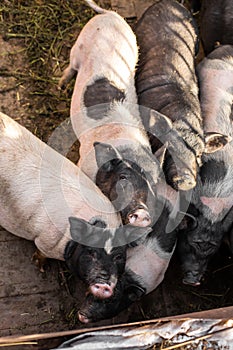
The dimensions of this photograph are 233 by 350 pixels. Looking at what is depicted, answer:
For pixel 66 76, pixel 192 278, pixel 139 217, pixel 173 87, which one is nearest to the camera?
pixel 139 217

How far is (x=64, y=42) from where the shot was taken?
5297 millimetres

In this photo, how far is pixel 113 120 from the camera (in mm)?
4309

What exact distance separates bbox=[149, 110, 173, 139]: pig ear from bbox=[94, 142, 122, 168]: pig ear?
1.48ft

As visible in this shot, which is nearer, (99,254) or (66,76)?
(99,254)

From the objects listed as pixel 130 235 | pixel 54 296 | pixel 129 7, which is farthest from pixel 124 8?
pixel 54 296

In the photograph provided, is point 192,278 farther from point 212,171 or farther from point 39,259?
point 39,259

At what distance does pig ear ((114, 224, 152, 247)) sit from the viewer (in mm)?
3801

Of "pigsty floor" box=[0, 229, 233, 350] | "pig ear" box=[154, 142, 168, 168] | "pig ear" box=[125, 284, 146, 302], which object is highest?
"pig ear" box=[154, 142, 168, 168]

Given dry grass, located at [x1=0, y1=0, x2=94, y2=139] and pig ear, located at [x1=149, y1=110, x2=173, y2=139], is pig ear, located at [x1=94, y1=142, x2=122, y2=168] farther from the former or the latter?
dry grass, located at [x1=0, y1=0, x2=94, y2=139]

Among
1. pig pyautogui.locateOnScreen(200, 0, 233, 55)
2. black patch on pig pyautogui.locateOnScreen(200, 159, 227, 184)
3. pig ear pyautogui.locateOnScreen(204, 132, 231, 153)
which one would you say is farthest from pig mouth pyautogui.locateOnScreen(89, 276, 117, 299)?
pig pyautogui.locateOnScreen(200, 0, 233, 55)

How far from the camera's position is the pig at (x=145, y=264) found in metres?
3.85

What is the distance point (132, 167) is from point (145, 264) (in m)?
0.67

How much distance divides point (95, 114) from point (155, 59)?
76 centimetres

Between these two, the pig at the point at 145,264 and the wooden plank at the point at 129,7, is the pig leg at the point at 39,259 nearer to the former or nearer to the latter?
the pig at the point at 145,264
